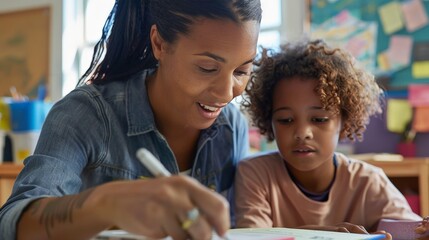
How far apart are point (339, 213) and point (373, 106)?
1.23 feet

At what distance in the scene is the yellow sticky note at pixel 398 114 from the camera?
114 inches

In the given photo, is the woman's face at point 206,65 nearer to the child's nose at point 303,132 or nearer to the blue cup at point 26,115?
the child's nose at point 303,132

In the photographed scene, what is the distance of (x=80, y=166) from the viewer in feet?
3.78

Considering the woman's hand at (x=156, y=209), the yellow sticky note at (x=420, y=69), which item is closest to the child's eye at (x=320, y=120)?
the woman's hand at (x=156, y=209)

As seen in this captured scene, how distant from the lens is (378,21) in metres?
3.01

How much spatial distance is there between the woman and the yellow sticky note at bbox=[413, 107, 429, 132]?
1.52m

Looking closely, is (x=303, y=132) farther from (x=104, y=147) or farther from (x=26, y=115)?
(x=26, y=115)

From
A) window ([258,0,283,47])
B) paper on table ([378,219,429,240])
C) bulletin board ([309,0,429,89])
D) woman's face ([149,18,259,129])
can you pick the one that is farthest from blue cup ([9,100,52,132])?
paper on table ([378,219,429,240])

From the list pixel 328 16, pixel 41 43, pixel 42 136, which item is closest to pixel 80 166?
pixel 42 136

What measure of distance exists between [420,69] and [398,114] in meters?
0.23

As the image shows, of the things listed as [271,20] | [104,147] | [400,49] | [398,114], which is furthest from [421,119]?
[104,147]

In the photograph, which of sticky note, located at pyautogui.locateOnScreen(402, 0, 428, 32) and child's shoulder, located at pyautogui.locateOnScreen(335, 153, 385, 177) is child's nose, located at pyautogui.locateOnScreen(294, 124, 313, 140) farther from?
sticky note, located at pyautogui.locateOnScreen(402, 0, 428, 32)

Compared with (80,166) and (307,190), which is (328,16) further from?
(80,166)

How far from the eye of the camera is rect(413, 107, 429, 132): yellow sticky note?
9.37 ft
